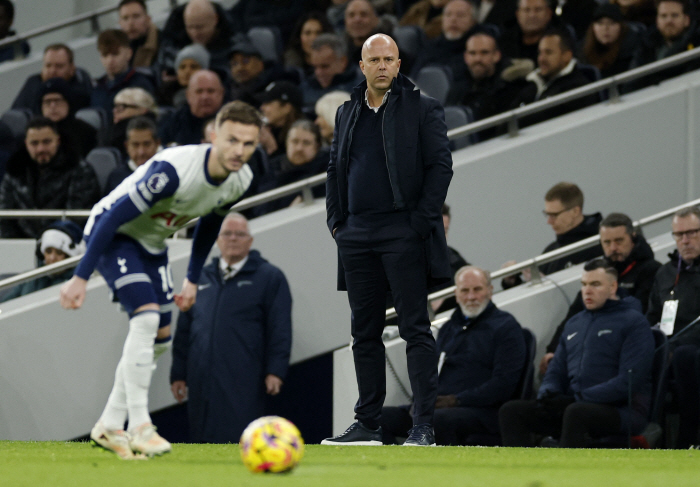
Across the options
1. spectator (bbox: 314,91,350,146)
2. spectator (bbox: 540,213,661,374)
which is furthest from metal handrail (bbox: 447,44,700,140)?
spectator (bbox: 540,213,661,374)

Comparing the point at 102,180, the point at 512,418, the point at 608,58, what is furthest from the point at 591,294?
the point at 102,180

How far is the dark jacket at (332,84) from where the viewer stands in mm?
11125

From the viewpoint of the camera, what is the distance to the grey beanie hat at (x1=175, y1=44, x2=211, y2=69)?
1205 cm

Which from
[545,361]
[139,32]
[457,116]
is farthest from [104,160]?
[545,361]

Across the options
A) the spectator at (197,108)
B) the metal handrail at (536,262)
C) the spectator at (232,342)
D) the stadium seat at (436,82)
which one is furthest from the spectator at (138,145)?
the stadium seat at (436,82)

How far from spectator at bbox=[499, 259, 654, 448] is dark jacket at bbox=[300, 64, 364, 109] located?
3819 millimetres

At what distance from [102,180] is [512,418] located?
14.9 feet

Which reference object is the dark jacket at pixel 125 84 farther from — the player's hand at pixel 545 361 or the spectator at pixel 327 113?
the player's hand at pixel 545 361

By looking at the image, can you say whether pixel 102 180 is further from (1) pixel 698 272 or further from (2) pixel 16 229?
(1) pixel 698 272

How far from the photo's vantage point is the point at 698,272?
7.99 meters

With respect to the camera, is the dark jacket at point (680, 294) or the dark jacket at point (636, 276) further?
the dark jacket at point (636, 276)

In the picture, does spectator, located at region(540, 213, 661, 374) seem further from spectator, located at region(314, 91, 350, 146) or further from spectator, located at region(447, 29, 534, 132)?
spectator, located at region(314, 91, 350, 146)


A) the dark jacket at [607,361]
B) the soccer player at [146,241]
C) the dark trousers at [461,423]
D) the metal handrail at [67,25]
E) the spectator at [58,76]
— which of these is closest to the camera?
the soccer player at [146,241]

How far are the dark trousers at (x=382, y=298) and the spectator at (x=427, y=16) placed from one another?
20.7ft
